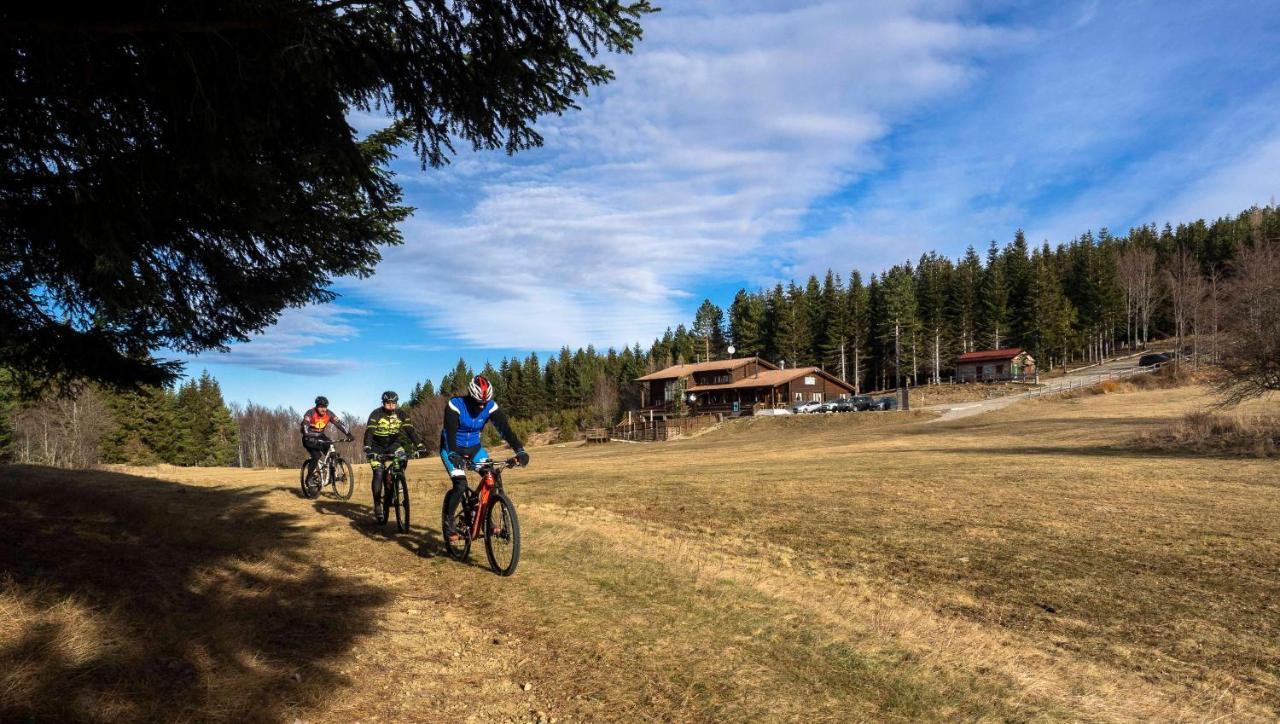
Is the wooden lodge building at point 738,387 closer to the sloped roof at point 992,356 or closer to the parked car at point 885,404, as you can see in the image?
the parked car at point 885,404

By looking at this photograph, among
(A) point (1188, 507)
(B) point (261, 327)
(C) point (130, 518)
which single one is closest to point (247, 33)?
(B) point (261, 327)

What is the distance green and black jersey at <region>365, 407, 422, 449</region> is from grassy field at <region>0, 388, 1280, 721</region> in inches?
54.2

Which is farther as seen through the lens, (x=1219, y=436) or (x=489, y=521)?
(x=1219, y=436)

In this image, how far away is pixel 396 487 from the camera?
9.56 meters

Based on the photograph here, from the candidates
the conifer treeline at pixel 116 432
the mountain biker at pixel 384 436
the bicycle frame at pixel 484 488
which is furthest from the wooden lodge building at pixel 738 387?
the bicycle frame at pixel 484 488

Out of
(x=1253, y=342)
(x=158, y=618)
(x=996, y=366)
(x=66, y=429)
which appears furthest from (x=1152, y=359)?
(x=66, y=429)

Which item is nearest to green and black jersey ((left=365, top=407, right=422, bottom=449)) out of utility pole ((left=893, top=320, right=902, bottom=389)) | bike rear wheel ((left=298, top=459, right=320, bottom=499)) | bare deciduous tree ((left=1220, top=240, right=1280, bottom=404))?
bike rear wheel ((left=298, top=459, right=320, bottom=499))

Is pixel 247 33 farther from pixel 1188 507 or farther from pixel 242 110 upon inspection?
pixel 1188 507

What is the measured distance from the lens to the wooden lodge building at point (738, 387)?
238 feet

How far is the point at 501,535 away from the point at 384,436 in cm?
448

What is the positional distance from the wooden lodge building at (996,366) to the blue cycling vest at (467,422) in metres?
79.4

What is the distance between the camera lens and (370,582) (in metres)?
6.51

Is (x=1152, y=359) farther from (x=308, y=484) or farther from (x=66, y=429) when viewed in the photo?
(x=66, y=429)

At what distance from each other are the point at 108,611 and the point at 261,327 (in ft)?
15.6
